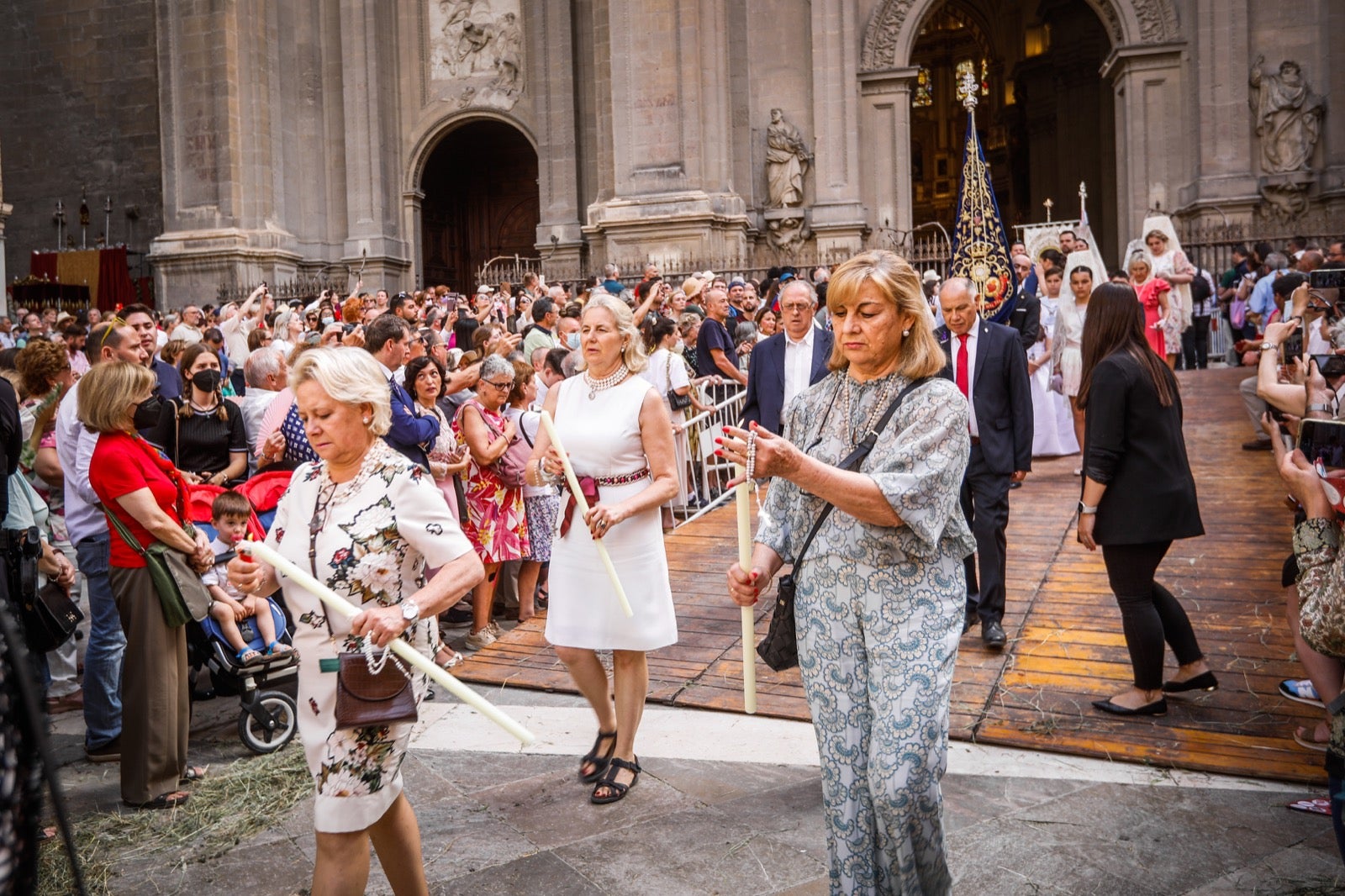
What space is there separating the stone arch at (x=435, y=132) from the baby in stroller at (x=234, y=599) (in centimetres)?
1885

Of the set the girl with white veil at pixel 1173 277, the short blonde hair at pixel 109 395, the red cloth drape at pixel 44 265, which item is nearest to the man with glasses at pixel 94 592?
the short blonde hair at pixel 109 395

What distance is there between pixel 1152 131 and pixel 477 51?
13702 millimetres

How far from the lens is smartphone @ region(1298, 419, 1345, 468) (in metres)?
3.70

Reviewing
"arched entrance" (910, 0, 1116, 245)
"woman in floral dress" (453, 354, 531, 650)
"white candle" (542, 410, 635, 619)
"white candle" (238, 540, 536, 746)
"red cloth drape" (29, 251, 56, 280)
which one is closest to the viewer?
"white candle" (238, 540, 536, 746)

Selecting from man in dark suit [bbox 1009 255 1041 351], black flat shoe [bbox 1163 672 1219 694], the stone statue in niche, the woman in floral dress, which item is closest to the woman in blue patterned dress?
black flat shoe [bbox 1163 672 1219 694]

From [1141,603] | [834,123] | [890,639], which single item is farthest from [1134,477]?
[834,123]

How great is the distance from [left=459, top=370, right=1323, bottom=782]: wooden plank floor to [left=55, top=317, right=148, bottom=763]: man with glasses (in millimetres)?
1872

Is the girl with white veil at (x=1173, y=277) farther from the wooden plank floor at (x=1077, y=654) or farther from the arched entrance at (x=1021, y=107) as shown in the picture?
the arched entrance at (x=1021, y=107)

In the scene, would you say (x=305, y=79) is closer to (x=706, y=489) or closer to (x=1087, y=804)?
(x=706, y=489)

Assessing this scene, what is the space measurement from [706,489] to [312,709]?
23.8 feet

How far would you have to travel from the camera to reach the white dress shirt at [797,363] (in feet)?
21.5

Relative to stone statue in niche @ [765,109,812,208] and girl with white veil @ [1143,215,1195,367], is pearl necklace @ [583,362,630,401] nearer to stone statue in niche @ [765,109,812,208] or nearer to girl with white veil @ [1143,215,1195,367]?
girl with white veil @ [1143,215,1195,367]

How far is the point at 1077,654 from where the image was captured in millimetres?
6117

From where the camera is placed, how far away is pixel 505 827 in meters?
4.39
